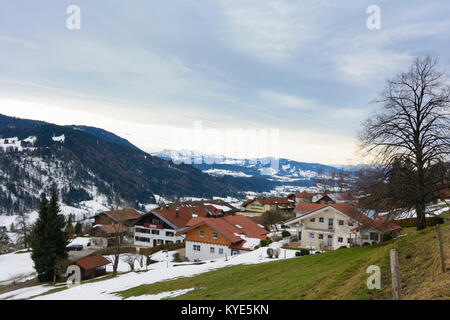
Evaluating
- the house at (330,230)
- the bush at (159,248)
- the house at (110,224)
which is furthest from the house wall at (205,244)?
the house at (110,224)

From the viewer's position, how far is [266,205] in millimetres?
117625

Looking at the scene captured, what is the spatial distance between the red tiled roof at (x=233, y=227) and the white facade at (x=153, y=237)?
16.8 m

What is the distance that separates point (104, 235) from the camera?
70.2 m

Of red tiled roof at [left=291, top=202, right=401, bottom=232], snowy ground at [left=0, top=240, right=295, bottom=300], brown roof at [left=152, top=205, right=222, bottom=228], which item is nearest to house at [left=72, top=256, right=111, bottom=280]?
snowy ground at [left=0, top=240, right=295, bottom=300]

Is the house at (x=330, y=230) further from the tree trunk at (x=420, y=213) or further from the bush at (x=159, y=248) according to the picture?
the bush at (x=159, y=248)

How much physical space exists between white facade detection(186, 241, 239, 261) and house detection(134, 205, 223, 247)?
56.4 feet

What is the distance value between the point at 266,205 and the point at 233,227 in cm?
6978

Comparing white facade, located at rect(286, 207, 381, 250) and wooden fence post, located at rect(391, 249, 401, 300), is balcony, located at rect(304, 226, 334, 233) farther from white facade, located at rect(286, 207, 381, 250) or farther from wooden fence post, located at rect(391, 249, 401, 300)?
wooden fence post, located at rect(391, 249, 401, 300)

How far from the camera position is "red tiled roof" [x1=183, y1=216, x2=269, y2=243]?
45.5 m

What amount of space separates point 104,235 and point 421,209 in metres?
69.5

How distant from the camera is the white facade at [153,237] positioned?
6506 centimetres

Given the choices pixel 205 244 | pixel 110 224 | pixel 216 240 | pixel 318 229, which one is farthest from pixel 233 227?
pixel 110 224

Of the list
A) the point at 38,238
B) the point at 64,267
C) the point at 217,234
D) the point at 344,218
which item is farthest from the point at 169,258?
the point at 344,218

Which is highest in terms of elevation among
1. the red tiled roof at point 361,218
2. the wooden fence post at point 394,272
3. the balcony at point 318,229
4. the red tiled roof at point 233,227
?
the wooden fence post at point 394,272
